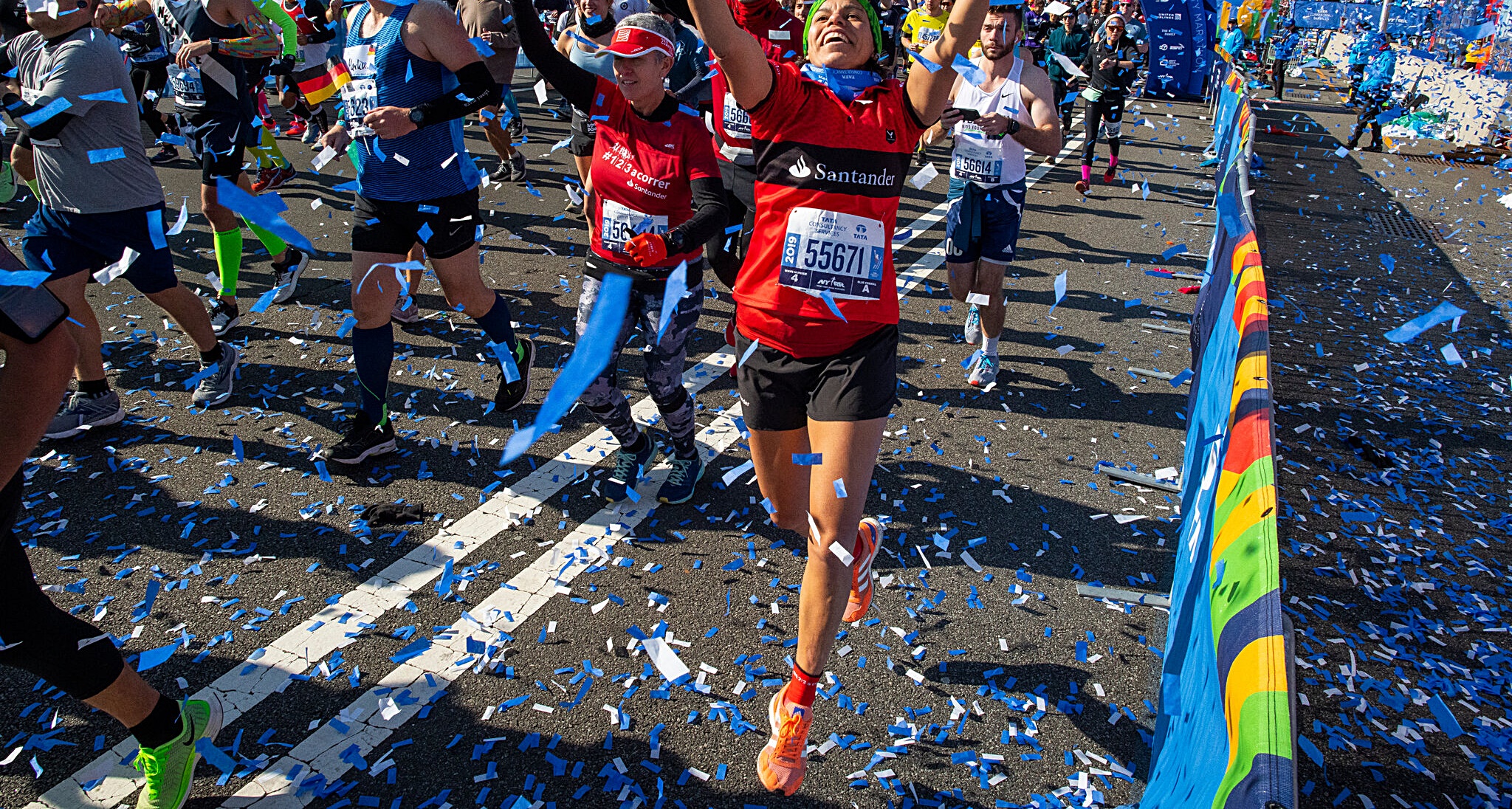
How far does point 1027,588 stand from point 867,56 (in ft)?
7.58

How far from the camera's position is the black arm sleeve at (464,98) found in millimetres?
4270

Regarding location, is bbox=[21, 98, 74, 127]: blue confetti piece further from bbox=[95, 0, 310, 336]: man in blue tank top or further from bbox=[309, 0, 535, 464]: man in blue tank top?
bbox=[95, 0, 310, 336]: man in blue tank top

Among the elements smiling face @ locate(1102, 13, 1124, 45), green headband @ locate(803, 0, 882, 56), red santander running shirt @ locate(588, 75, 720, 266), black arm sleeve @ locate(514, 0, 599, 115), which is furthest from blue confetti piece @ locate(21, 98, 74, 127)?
smiling face @ locate(1102, 13, 1124, 45)

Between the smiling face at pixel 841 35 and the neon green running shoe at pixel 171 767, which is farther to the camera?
the smiling face at pixel 841 35

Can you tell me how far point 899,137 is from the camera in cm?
293

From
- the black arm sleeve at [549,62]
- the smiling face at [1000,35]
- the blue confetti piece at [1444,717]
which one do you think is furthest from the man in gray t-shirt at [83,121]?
the blue confetti piece at [1444,717]

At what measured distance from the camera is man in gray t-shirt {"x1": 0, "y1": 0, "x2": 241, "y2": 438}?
13.9 ft

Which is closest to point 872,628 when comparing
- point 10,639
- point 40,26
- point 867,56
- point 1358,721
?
point 1358,721

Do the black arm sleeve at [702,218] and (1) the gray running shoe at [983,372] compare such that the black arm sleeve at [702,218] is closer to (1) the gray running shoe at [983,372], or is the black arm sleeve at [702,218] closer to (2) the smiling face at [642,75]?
(2) the smiling face at [642,75]

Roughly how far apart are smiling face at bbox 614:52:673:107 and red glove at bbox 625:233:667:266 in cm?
59

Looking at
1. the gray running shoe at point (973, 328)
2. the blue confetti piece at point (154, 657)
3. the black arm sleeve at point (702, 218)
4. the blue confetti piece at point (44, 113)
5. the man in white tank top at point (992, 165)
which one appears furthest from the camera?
the gray running shoe at point (973, 328)

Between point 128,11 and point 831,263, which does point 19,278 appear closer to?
point 831,263

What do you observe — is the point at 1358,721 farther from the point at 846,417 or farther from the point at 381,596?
the point at 381,596

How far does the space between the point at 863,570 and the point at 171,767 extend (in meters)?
2.30
